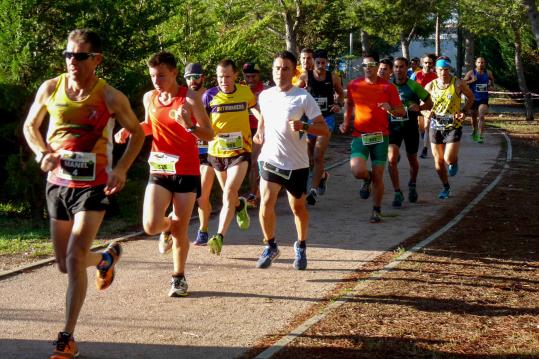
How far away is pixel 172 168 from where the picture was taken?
799 cm

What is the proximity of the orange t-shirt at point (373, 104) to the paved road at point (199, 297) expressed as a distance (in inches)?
48.2

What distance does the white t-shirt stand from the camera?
893 centimetres

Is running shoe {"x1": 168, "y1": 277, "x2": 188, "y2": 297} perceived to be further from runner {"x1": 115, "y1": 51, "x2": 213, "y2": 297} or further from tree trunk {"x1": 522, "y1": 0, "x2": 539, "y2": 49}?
tree trunk {"x1": 522, "y1": 0, "x2": 539, "y2": 49}

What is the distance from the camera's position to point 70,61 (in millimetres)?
6242

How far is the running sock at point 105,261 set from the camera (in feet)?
22.6

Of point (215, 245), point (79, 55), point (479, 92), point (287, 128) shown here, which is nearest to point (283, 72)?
point (287, 128)

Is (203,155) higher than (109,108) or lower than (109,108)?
lower

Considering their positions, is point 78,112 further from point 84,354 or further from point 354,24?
point 354,24

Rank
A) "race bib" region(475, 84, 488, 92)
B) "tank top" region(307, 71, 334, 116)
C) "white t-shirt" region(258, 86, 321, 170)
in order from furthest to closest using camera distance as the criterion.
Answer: "race bib" region(475, 84, 488, 92) → "tank top" region(307, 71, 334, 116) → "white t-shirt" region(258, 86, 321, 170)

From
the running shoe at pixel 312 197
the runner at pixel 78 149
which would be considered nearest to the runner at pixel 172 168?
the runner at pixel 78 149

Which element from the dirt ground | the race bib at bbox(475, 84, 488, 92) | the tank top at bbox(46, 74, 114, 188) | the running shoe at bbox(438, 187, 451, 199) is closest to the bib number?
the dirt ground

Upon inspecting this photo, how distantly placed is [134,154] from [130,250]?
12.7 ft

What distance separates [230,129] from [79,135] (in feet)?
13.6

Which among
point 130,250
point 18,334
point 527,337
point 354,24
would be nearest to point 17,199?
point 130,250
